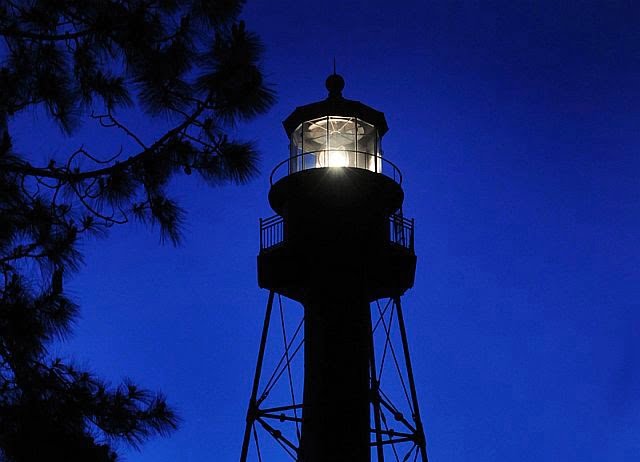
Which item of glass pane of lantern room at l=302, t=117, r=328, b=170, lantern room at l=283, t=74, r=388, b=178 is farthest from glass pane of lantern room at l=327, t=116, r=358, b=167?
glass pane of lantern room at l=302, t=117, r=328, b=170

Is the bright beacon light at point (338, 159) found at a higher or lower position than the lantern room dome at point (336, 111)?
lower

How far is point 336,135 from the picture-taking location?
64.3 feet

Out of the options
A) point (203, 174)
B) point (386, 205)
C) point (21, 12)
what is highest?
point (386, 205)

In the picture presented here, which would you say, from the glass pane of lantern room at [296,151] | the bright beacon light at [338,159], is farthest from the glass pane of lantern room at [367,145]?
the glass pane of lantern room at [296,151]

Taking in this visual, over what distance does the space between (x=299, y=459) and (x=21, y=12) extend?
1328 centimetres

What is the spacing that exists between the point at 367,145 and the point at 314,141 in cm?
130

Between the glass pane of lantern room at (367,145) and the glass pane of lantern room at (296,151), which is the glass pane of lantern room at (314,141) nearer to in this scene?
the glass pane of lantern room at (296,151)

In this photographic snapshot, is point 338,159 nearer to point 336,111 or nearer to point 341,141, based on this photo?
point 341,141

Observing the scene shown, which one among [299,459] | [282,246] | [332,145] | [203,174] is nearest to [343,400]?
[299,459]

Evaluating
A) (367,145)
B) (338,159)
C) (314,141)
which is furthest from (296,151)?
(367,145)

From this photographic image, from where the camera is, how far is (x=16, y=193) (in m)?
6.60

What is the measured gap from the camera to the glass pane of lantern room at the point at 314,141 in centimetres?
1950

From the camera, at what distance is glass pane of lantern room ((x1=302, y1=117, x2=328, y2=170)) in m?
19.5

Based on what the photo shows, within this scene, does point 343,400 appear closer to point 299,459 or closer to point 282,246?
point 299,459
